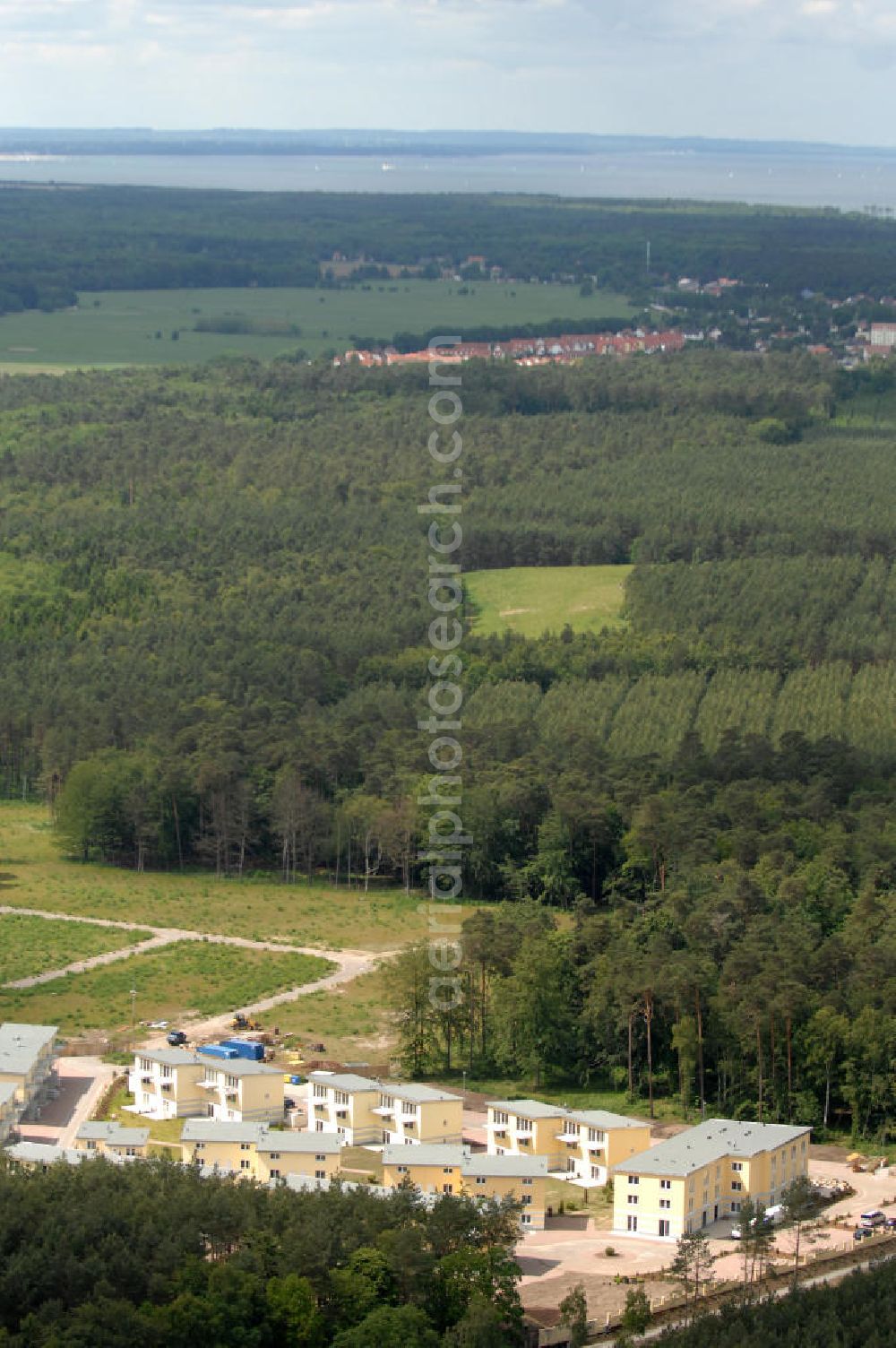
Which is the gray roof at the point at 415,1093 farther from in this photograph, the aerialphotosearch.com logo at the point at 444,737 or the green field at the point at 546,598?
the green field at the point at 546,598

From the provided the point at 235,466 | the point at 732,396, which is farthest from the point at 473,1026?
the point at 732,396

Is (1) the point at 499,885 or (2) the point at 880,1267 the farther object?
(1) the point at 499,885

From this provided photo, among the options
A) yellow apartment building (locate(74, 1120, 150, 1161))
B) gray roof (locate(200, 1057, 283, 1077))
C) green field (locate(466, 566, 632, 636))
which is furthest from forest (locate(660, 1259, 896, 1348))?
green field (locate(466, 566, 632, 636))

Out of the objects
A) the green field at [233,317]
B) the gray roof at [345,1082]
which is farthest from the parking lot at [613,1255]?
the green field at [233,317]

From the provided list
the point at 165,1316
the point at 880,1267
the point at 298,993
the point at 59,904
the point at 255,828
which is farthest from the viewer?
the point at 255,828

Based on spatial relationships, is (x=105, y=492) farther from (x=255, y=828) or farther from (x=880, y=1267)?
(x=880, y=1267)
